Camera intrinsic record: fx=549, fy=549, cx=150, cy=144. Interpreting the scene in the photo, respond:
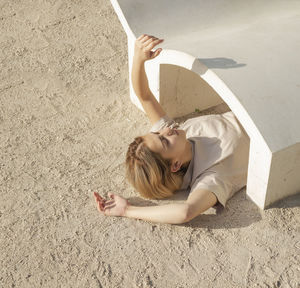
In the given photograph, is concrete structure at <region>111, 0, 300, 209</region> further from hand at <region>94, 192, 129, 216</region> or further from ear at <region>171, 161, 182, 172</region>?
hand at <region>94, 192, 129, 216</region>

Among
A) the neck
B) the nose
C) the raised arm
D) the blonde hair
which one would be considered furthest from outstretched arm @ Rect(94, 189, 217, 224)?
the raised arm

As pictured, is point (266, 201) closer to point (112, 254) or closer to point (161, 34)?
point (112, 254)

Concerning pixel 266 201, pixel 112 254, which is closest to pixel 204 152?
pixel 266 201

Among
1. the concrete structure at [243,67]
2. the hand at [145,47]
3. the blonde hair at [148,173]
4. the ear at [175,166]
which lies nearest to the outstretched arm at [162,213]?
the blonde hair at [148,173]

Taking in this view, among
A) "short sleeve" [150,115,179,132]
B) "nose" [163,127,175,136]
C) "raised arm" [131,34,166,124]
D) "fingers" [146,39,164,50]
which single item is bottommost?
"short sleeve" [150,115,179,132]

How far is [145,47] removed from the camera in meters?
3.70

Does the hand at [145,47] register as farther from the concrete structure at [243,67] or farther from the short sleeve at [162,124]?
the short sleeve at [162,124]

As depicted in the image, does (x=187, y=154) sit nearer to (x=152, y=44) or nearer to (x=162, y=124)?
(x=162, y=124)

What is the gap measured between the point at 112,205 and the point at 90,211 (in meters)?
0.17

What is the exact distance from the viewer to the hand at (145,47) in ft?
Answer: 12.0

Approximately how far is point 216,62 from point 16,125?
5.90 feet

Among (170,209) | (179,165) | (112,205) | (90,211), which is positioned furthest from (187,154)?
(90,211)

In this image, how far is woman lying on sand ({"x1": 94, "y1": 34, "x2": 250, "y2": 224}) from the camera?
3467mm

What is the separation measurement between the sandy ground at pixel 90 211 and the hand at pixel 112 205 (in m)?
0.05
